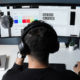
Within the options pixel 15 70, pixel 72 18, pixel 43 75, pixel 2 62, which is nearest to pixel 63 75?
pixel 43 75

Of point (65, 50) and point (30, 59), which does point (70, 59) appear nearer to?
point (65, 50)

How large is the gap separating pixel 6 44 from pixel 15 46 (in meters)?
0.10

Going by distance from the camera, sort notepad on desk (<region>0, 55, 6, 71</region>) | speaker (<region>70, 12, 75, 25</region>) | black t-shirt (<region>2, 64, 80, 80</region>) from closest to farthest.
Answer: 1. black t-shirt (<region>2, 64, 80, 80</region>)
2. notepad on desk (<region>0, 55, 6, 71</region>)
3. speaker (<region>70, 12, 75, 25</region>)

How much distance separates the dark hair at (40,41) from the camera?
1.14m

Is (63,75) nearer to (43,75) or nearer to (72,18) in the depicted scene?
(43,75)

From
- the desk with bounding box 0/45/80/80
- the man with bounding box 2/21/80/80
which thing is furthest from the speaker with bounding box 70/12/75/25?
the man with bounding box 2/21/80/80

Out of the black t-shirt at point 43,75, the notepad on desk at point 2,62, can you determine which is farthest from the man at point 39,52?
the notepad on desk at point 2,62

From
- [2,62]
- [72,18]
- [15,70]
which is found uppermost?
[72,18]

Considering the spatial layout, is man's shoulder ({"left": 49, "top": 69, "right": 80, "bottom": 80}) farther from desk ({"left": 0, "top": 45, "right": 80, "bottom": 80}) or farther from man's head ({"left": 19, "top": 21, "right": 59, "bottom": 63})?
desk ({"left": 0, "top": 45, "right": 80, "bottom": 80})

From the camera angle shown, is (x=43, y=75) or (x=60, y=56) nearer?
(x=43, y=75)

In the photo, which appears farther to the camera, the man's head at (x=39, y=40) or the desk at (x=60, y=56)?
the desk at (x=60, y=56)

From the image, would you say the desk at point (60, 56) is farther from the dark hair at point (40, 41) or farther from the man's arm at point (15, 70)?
the dark hair at point (40, 41)

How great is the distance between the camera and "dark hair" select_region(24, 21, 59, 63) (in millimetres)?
1144

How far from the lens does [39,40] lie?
44.9 inches
